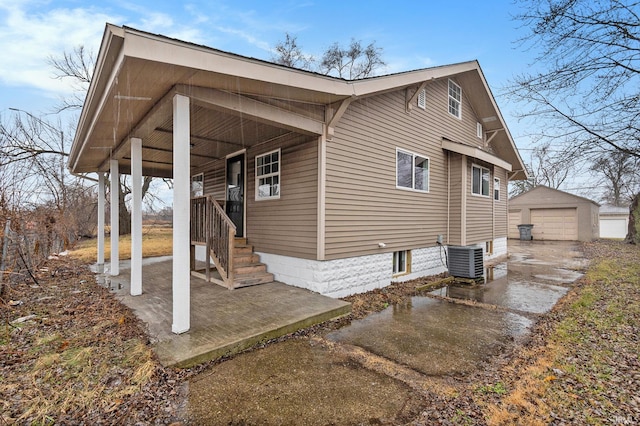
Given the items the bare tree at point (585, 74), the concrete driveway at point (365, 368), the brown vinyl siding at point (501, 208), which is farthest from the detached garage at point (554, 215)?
the concrete driveway at point (365, 368)

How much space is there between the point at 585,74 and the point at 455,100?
4.36m

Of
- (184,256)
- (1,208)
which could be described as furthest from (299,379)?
(1,208)

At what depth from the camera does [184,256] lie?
145 inches

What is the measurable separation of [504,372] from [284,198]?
15.2 ft

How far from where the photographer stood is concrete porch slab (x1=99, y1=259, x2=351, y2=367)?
11.1ft

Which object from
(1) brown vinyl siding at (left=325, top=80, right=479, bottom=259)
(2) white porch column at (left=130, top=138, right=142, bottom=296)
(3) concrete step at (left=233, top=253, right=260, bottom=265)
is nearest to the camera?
(2) white porch column at (left=130, top=138, right=142, bottom=296)

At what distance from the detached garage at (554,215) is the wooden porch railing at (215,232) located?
2051 centimetres

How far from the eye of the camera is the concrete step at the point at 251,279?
5944 millimetres

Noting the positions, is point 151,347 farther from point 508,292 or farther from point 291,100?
point 508,292

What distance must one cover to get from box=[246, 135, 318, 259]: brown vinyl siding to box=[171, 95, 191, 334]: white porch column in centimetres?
251

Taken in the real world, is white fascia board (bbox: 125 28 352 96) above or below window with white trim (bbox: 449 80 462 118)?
below

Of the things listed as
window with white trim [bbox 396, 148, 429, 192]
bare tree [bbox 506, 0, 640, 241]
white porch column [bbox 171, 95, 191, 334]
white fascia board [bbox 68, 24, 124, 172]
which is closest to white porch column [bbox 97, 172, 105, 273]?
white fascia board [bbox 68, 24, 124, 172]

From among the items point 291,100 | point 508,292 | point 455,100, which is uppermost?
point 455,100

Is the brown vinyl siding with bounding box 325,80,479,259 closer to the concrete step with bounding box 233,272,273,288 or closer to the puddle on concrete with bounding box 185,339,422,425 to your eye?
the concrete step with bounding box 233,272,273,288
